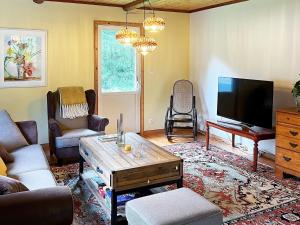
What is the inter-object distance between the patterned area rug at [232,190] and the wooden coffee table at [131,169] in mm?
212

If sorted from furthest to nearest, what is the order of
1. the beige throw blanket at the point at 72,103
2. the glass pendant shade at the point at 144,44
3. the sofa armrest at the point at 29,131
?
the beige throw blanket at the point at 72,103 → the sofa armrest at the point at 29,131 → the glass pendant shade at the point at 144,44

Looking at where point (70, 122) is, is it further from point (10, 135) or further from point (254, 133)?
point (254, 133)

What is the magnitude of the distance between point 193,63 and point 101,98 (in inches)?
77.1

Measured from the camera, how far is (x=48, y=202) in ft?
6.52

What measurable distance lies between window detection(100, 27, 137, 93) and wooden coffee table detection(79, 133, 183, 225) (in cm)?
259

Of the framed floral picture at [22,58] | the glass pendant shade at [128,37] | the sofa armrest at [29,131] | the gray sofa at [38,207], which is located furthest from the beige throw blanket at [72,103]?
the gray sofa at [38,207]

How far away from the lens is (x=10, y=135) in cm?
378

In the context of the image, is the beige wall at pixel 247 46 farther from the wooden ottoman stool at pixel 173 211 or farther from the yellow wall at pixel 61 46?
the wooden ottoman stool at pixel 173 211

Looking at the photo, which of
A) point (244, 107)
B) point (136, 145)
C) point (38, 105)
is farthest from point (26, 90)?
point (244, 107)

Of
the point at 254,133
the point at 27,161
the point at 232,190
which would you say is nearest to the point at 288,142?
the point at 254,133

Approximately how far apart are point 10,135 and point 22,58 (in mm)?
1816

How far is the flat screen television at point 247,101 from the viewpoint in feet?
14.4

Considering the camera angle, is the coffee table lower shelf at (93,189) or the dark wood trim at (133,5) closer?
the coffee table lower shelf at (93,189)

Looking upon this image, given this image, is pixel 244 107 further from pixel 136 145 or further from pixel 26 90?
pixel 26 90
